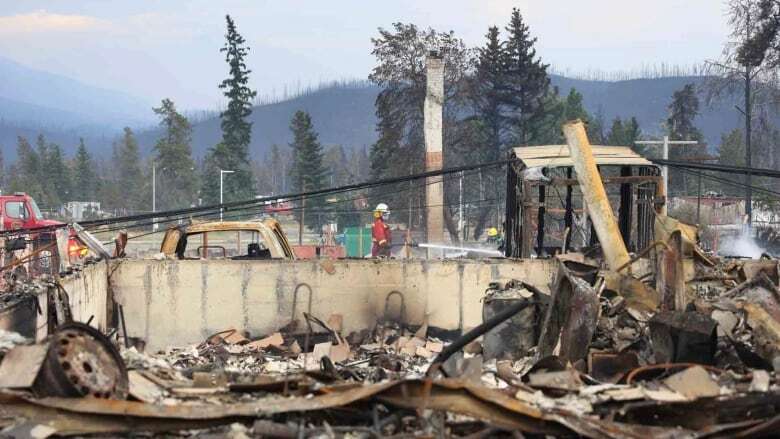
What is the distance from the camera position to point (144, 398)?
5859mm

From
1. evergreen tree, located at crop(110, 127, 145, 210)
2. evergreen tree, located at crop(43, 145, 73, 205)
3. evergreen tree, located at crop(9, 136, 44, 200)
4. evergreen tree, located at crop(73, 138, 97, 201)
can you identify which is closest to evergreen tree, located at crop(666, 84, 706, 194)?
evergreen tree, located at crop(110, 127, 145, 210)

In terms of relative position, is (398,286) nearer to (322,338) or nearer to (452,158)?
(322,338)

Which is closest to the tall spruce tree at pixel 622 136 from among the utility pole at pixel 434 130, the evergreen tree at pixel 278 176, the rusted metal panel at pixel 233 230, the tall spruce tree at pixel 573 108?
the tall spruce tree at pixel 573 108

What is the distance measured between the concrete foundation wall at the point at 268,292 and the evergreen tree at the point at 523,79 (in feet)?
117

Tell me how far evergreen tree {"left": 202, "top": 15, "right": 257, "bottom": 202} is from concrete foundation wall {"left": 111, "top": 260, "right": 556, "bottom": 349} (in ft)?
155

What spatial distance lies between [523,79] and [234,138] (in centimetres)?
2082

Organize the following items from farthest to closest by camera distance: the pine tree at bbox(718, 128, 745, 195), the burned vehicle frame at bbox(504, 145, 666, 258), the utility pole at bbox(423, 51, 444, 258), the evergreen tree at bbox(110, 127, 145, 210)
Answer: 1. the evergreen tree at bbox(110, 127, 145, 210)
2. the pine tree at bbox(718, 128, 745, 195)
3. the utility pole at bbox(423, 51, 444, 258)
4. the burned vehicle frame at bbox(504, 145, 666, 258)

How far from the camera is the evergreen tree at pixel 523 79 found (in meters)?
46.7

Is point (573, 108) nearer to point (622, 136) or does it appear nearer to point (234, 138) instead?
point (622, 136)

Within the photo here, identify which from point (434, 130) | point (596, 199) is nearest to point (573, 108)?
point (434, 130)

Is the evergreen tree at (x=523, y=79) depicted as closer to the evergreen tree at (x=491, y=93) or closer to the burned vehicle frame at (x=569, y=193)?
the evergreen tree at (x=491, y=93)

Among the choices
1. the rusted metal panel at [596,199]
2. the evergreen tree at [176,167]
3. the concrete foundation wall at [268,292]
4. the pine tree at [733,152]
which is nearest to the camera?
the rusted metal panel at [596,199]

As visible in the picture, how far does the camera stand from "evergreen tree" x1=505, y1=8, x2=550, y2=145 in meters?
46.7

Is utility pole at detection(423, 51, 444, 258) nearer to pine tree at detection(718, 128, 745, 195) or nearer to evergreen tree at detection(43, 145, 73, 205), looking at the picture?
pine tree at detection(718, 128, 745, 195)
